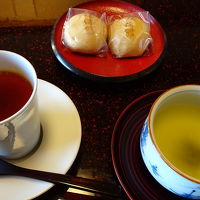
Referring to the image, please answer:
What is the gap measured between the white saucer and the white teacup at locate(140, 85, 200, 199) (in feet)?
0.46

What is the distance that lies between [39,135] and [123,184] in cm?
19

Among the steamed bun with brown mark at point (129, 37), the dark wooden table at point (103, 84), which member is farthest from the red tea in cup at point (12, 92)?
the steamed bun with brown mark at point (129, 37)

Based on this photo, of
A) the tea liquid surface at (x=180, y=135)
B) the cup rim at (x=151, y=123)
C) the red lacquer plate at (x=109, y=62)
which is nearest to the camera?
the cup rim at (x=151, y=123)

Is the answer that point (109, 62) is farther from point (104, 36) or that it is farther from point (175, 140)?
point (175, 140)

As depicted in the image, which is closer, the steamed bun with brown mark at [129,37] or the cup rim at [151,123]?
the cup rim at [151,123]

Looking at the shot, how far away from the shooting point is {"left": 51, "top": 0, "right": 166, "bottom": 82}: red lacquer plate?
0.73 metres

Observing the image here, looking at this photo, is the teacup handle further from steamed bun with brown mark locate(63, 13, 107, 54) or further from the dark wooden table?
steamed bun with brown mark locate(63, 13, 107, 54)

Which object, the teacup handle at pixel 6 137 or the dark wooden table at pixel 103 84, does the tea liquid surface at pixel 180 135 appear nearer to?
the dark wooden table at pixel 103 84

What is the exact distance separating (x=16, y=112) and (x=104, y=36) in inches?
16.2

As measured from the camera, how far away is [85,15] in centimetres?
83

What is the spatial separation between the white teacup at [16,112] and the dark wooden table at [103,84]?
10cm

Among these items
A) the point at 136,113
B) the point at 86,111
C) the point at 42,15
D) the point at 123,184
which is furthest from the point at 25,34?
the point at 123,184

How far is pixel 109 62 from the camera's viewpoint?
2.55 feet

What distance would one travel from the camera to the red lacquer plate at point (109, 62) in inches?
28.9
